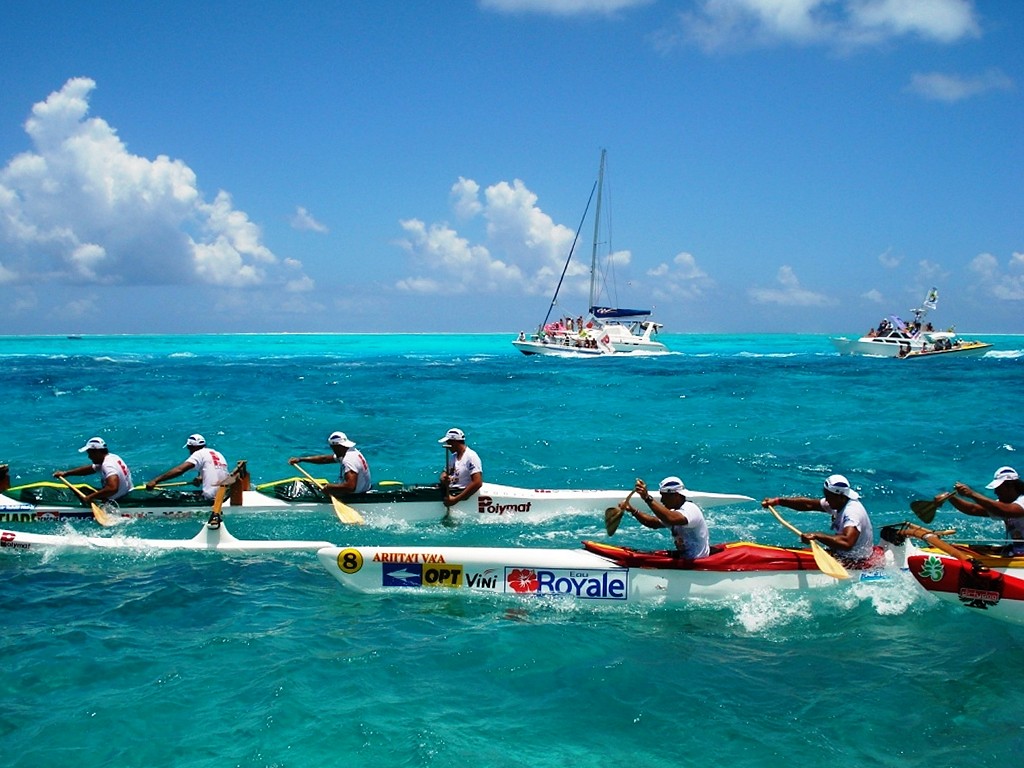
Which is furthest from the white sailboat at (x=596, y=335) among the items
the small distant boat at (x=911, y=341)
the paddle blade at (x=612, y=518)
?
the paddle blade at (x=612, y=518)

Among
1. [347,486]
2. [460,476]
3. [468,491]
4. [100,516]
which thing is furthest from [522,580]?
[100,516]

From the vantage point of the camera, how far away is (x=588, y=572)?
9.52 m

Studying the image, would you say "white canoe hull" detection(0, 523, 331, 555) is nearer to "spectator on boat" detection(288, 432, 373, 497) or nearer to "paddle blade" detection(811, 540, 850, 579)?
"spectator on boat" detection(288, 432, 373, 497)

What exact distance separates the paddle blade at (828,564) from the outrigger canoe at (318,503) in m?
5.51

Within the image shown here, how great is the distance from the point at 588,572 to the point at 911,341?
63767 millimetres

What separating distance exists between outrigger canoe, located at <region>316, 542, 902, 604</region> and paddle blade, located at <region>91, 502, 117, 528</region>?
5.29 m

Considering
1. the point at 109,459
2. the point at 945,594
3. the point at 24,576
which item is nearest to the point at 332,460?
the point at 109,459

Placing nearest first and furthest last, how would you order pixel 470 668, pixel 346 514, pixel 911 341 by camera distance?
1. pixel 470 668
2. pixel 346 514
3. pixel 911 341

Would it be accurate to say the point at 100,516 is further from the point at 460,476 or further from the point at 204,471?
the point at 460,476

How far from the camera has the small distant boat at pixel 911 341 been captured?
6369 cm

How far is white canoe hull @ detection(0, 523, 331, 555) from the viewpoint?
38.5ft

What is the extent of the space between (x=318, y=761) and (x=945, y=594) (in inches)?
288

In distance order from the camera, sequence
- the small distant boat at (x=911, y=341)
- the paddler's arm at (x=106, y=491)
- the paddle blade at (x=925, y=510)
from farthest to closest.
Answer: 1. the small distant boat at (x=911, y=341)
2. the paddler's arm at (x=106, y=491)
3. the paddle blade at (x=925, y=510)

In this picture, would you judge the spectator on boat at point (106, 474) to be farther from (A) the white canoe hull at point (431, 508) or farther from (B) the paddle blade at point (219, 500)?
(B) the paddle blade at point (219, 500)
